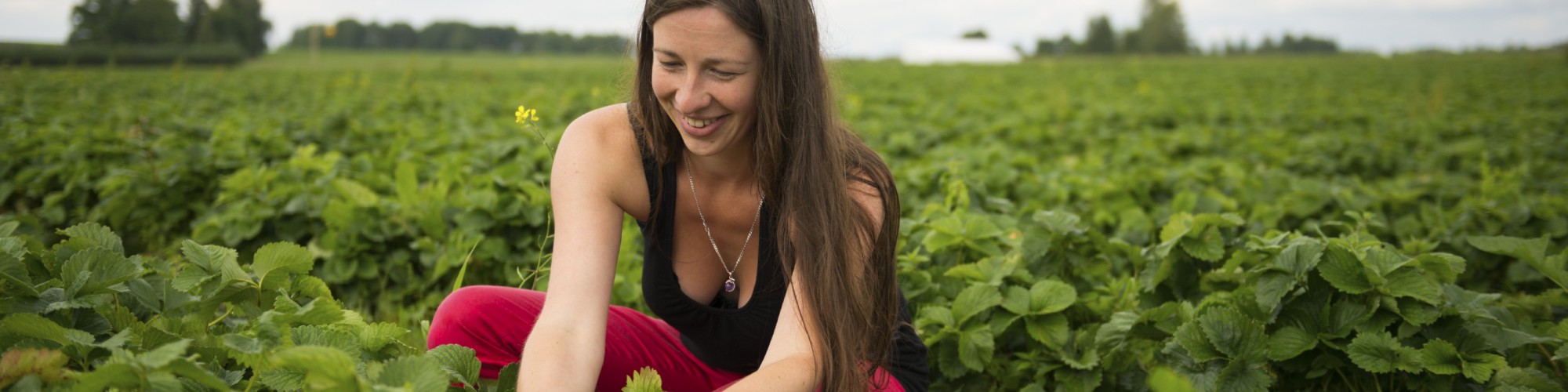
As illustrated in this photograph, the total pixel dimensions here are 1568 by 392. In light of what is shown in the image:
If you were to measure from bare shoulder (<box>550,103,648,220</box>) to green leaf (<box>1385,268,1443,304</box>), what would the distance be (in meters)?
1.42

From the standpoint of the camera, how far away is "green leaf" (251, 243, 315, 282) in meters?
1.35

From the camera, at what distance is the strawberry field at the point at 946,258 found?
1.25 m

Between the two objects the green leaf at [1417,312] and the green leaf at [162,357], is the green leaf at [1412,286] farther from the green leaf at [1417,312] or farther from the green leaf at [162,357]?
the green leaf at [162,357]

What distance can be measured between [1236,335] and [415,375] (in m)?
1.44

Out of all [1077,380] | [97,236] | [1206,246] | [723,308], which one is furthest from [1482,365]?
[97,236]

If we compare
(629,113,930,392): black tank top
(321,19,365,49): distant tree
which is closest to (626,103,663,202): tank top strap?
(629,113,930,392): black tank top

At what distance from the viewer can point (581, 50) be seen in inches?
2426

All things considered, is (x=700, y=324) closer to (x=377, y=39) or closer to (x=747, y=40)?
(x=747, y=40)

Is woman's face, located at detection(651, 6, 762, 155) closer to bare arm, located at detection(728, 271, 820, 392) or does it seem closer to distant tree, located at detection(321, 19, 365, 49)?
bare arm, located at detection(728, 271, 820, 392)

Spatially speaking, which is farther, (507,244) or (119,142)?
(119,142)

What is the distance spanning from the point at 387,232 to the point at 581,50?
60.8m

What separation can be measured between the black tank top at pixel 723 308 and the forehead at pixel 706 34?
0.94 ft

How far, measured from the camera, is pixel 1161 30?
3282 inches

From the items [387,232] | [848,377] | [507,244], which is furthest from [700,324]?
[387,232]
